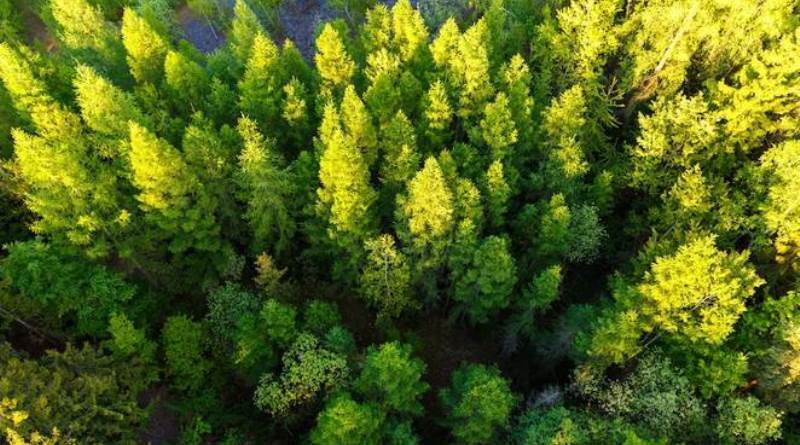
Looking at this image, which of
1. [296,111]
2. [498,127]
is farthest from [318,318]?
[498,127]

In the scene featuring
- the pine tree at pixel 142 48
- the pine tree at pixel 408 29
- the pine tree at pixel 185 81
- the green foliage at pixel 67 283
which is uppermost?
the pine tree at pixel 408 29

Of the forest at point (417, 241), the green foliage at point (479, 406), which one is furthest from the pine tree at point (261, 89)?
the green foliage at point (479, 406)

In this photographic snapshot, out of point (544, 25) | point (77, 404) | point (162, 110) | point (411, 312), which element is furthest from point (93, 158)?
point (544, 25)

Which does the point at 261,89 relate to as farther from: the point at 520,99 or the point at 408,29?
the point at 520,99

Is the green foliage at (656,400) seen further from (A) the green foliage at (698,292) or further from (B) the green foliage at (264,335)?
(B) the green foliage at (264,335)

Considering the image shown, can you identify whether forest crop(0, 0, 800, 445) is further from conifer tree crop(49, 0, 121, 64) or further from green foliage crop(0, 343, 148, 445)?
conifer tree crop(49, 0, 121, 64)

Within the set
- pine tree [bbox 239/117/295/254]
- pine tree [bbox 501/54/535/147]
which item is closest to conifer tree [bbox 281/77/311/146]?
pine tree [bbox 239/117/295/254]
